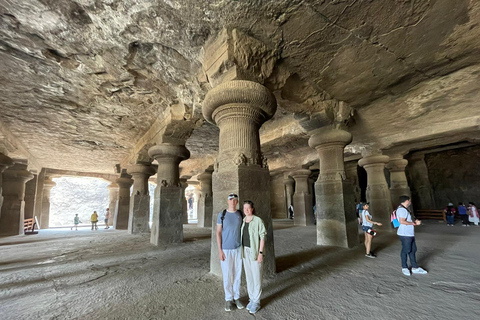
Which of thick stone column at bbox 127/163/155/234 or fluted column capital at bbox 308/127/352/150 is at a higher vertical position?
fluted column capital at bbox 308/127/352/150

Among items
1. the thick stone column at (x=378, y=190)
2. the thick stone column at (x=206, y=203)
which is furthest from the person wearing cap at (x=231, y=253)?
the thick stone column at (x=206, y=203)

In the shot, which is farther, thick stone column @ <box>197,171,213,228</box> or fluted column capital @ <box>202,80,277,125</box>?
thick stone column @ <box>197,171,213,228</box>

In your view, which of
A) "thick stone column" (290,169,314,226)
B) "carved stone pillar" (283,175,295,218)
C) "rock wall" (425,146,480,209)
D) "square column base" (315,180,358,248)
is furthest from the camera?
"carved stone pillar" (283,175,295,218)

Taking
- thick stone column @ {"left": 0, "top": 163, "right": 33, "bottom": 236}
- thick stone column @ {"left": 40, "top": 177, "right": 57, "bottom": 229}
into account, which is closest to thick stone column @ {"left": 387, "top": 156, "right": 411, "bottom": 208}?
thick stone column @ {"left": 0, "top": 163, "right": 33, "bottom": 236}

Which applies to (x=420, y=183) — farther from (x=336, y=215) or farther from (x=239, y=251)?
(x=239, y=251)

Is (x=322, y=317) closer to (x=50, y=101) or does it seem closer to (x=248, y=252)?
(x=248, y=252)

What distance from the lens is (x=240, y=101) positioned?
3.31 metres

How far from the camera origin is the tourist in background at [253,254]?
2.21 meters

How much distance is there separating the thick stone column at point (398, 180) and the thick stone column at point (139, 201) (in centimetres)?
1006

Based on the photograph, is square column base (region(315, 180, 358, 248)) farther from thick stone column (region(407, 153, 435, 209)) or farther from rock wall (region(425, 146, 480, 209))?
rock wall (region(425, 146, 480, 209))

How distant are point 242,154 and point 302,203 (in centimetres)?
891

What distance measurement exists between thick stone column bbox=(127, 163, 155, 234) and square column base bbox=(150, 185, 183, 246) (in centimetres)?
311

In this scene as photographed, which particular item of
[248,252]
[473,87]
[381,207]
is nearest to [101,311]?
[248,252]

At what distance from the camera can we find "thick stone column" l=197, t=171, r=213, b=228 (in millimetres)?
11664
